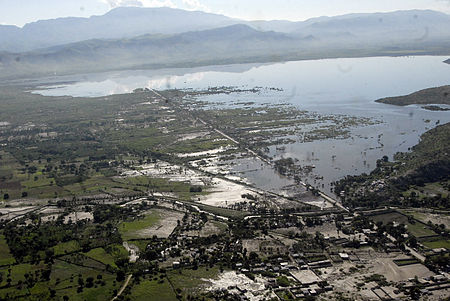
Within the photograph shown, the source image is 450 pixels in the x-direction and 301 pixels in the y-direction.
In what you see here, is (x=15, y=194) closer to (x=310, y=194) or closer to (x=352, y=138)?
(x=310, y=194)

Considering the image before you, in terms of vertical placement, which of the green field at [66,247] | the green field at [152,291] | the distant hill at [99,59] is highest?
the distant hill at [99,59]

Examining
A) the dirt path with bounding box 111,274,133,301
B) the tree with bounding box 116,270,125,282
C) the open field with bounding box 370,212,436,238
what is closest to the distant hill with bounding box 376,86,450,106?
the open field with bounding box 370,212,436,238

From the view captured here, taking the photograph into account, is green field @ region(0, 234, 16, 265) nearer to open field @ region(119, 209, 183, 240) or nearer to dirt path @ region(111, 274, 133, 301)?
open field @ region(119, 209, 183, 240)

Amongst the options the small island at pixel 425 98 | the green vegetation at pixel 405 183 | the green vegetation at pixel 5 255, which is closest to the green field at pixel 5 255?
the green vegetation at pixel 5 255

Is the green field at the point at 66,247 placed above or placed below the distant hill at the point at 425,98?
below

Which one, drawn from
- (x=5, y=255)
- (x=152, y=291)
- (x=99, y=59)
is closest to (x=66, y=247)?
(x=5, y=255)

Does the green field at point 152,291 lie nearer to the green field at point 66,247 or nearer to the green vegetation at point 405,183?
the green field at point 66,247

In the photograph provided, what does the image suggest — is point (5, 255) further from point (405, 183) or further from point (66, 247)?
point (405, 183)

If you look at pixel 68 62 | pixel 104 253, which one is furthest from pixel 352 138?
pixel 68 62
